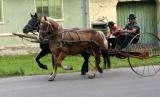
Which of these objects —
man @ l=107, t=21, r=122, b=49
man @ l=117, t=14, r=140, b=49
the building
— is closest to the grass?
man @ l=107, t=21, r=122, b=49

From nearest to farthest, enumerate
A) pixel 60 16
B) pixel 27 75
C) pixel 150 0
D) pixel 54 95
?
pixel 54 95 → pixel 27 75 → pixel 60 16 → pixel 150 0

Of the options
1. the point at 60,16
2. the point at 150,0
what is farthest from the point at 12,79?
the point at 150,0

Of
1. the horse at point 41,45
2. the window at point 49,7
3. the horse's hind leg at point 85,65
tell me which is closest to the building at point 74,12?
the window at point 49,7

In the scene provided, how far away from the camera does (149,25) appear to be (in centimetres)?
2898

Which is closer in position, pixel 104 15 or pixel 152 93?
pixel 152 93

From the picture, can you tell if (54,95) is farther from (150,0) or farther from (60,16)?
(150,0)

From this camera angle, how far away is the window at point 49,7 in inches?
1019

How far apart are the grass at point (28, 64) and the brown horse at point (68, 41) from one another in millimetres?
1159

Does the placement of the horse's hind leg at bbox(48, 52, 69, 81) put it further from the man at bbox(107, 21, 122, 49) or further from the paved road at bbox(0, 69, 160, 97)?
the man at bbox(107, 21, 122, 49)

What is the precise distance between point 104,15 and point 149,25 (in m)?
3.10

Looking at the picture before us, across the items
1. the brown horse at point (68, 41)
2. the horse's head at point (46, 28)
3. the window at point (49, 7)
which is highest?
the window at point (49, 7)

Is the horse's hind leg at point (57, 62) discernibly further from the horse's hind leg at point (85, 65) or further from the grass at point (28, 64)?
the grass at point (28, 64)

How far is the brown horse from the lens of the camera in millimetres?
15695

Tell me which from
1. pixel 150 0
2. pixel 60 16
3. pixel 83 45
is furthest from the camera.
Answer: pixel 150 0
